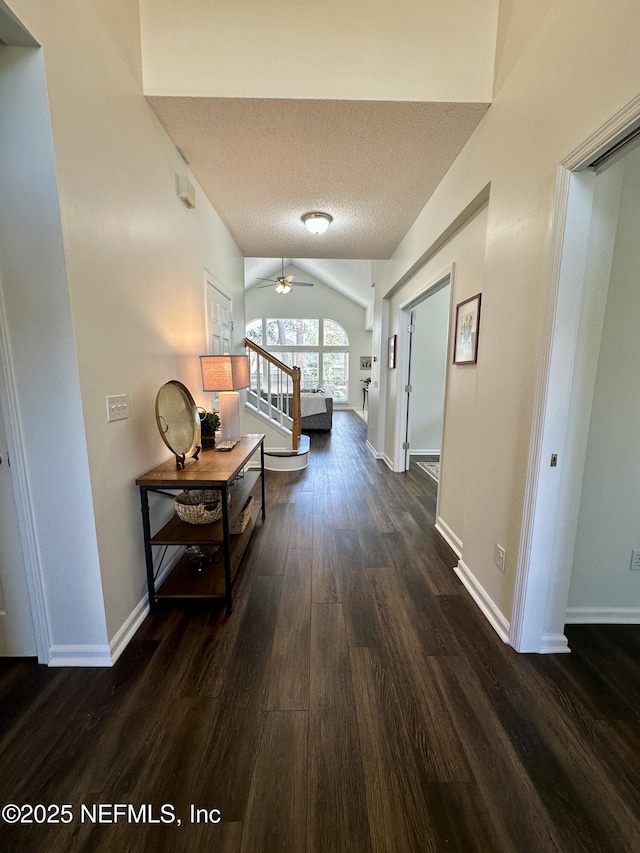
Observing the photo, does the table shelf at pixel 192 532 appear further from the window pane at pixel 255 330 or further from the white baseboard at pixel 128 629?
the window pane at pixel 255 330

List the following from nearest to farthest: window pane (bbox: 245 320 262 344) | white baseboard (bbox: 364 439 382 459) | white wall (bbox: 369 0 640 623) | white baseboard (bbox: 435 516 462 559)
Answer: white wall (bbox: 369 0 640 623) → white baseboard (bbox: 435 516 462 559) → white baseboard (bbox: 364 439 382 459) → window pane (bbox: 245 320 262 344)

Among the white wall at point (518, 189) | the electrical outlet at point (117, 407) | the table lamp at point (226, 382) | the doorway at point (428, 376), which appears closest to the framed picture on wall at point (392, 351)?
the doorway at point (428, 376)

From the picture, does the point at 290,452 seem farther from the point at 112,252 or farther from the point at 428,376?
the point at 112,252

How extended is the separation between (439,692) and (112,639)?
148 centimetres

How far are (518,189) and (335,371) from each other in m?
9.09

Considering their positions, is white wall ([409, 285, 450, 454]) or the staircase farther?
white wall ([409, 285, 450, 454])

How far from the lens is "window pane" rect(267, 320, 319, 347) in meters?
10.4

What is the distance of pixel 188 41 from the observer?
1774 millimetres

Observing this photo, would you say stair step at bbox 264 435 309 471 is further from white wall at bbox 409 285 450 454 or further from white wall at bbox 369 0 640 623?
white wall at bbox 369 0 640 623

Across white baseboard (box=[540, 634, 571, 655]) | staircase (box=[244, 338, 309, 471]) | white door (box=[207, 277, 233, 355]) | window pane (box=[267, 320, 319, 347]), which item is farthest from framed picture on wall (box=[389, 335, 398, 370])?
window pane (box=[267, 320, 319, 347])

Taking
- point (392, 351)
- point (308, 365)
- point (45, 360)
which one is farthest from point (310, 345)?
point (45, 360)

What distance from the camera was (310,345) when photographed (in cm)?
1052

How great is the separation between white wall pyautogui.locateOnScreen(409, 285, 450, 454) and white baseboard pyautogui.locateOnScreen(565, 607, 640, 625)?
3355mm

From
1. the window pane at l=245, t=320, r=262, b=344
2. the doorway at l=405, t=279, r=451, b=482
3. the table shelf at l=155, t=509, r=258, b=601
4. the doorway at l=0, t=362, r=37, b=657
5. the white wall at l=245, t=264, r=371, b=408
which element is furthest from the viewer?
the window pane at l=245, t=320, r=262, b=344
